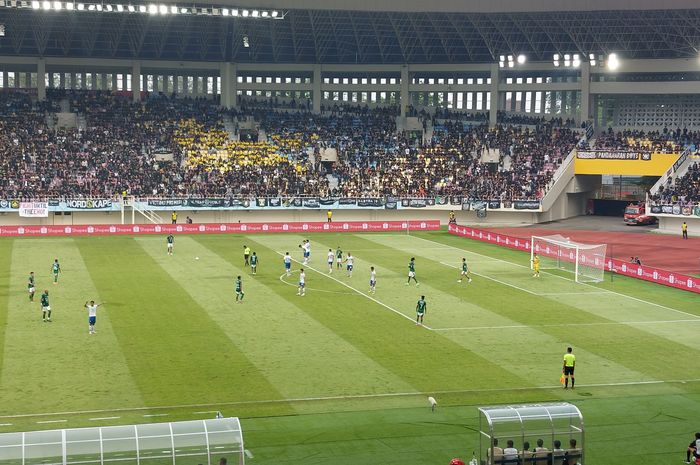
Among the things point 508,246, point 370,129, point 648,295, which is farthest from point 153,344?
point 370,129

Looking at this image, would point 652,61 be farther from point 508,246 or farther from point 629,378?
point 629,378

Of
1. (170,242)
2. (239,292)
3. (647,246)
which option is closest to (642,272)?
(647,246)

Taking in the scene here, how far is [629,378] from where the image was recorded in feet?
115

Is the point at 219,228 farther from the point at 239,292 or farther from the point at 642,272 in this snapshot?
the point at 642,272

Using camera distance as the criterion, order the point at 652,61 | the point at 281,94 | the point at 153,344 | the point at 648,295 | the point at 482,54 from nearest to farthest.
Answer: the point at 153,344 → the point at 648,295 → the point at 652,61 → the point at 482,54 → the point at 281,94

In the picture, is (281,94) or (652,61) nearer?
(652,61)

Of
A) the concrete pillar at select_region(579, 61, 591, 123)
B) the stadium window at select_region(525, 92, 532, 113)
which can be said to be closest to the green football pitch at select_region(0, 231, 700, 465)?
the concrete pillar at select_region(579, 61, 591, 123)

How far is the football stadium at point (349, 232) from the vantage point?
2941 centimetres

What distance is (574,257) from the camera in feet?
204

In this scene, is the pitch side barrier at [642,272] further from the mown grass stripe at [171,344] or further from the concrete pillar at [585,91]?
the concrete pillar at [585,91]

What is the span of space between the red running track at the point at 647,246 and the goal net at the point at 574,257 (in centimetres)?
373

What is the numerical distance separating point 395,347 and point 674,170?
5669 centimetres

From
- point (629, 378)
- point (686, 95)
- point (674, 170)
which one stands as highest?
point (686, 95)

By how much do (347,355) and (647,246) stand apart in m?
42.8
